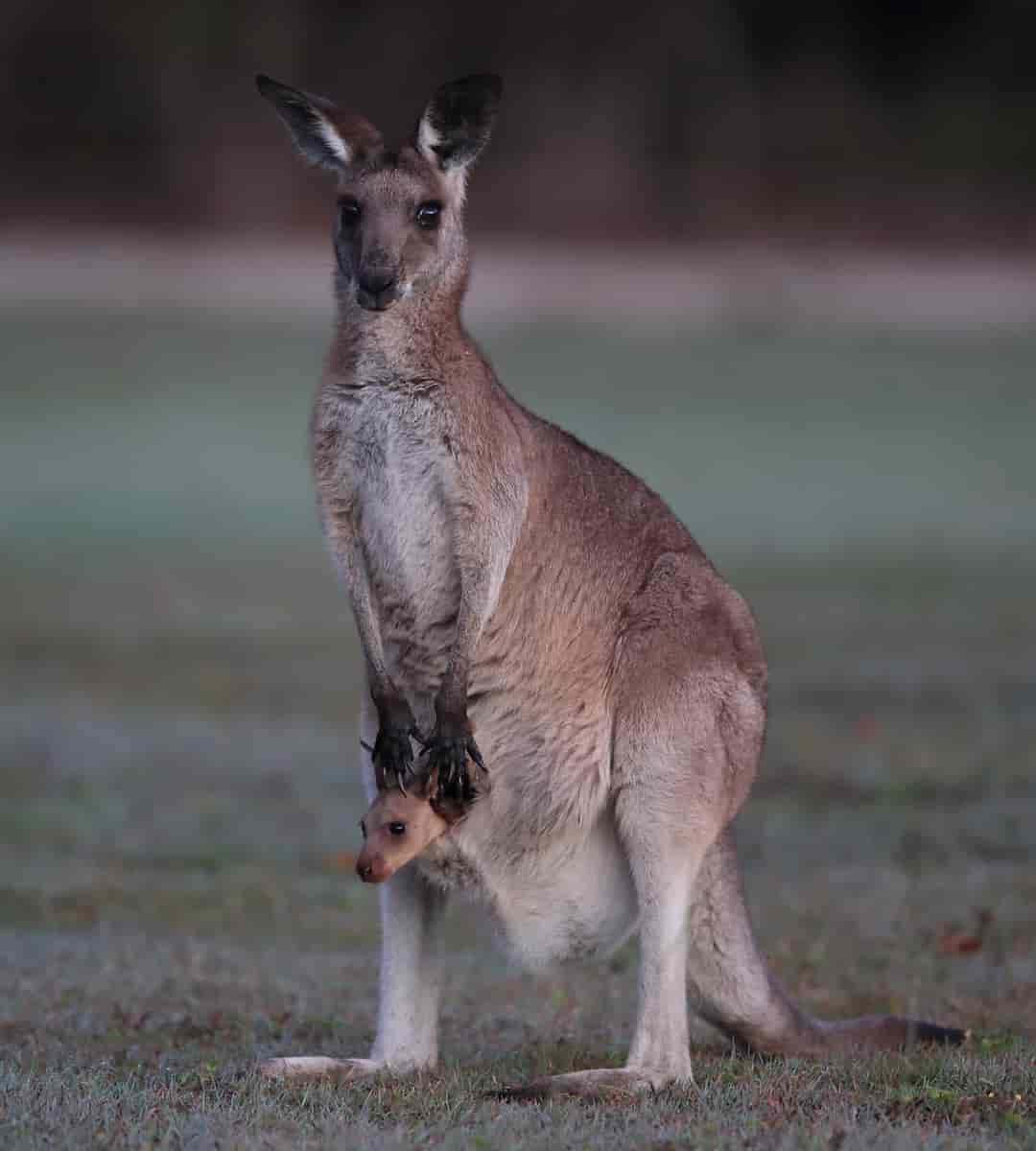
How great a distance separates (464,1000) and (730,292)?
23275 millimetres

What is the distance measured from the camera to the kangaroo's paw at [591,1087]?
4520mm

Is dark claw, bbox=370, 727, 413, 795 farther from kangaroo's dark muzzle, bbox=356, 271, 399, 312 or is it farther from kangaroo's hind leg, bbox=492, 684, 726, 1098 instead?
kangaroo's dark muzzle, bbox=356, 271, 399, 312

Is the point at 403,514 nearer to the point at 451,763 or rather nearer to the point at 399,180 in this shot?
the point at 451,763

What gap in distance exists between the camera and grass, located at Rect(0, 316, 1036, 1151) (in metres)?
4.47

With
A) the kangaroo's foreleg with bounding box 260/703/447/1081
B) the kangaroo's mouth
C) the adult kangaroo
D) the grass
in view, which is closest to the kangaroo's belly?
the adult kangaroo

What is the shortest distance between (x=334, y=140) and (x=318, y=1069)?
2.05m

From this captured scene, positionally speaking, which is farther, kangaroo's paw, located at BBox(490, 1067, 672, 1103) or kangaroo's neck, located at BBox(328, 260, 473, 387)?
kangaroo's neck, located at BBox(328, 260, 473, 387)

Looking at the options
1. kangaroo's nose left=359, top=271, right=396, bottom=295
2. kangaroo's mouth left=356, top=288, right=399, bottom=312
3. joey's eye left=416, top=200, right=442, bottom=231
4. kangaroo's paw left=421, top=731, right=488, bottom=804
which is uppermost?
joey's eye left=416, top=200, right=442, bottom=231

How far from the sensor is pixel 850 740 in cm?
1071

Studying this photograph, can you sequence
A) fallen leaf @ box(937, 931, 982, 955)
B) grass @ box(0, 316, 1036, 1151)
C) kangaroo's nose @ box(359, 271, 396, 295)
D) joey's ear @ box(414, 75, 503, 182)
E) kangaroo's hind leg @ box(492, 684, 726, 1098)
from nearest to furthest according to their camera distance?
1. grass @ box(0, 316, 1036, 1151)
2. kangaroo's hind leg @ box(492, 684, 726, 1098)
3. kangaroo's nose @ box(359, 271, 396, 295)
4. joey's ear @ box(414, 75, 503, 182)
5. fallen leaf @ box(937, 931, 982, 955)

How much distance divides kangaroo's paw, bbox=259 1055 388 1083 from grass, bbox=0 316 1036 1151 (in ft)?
0.28

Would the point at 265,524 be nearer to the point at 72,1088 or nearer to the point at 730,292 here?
the point at 730,292

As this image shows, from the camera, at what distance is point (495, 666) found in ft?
16.4

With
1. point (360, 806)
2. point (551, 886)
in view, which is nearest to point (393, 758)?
point (551, 886)
